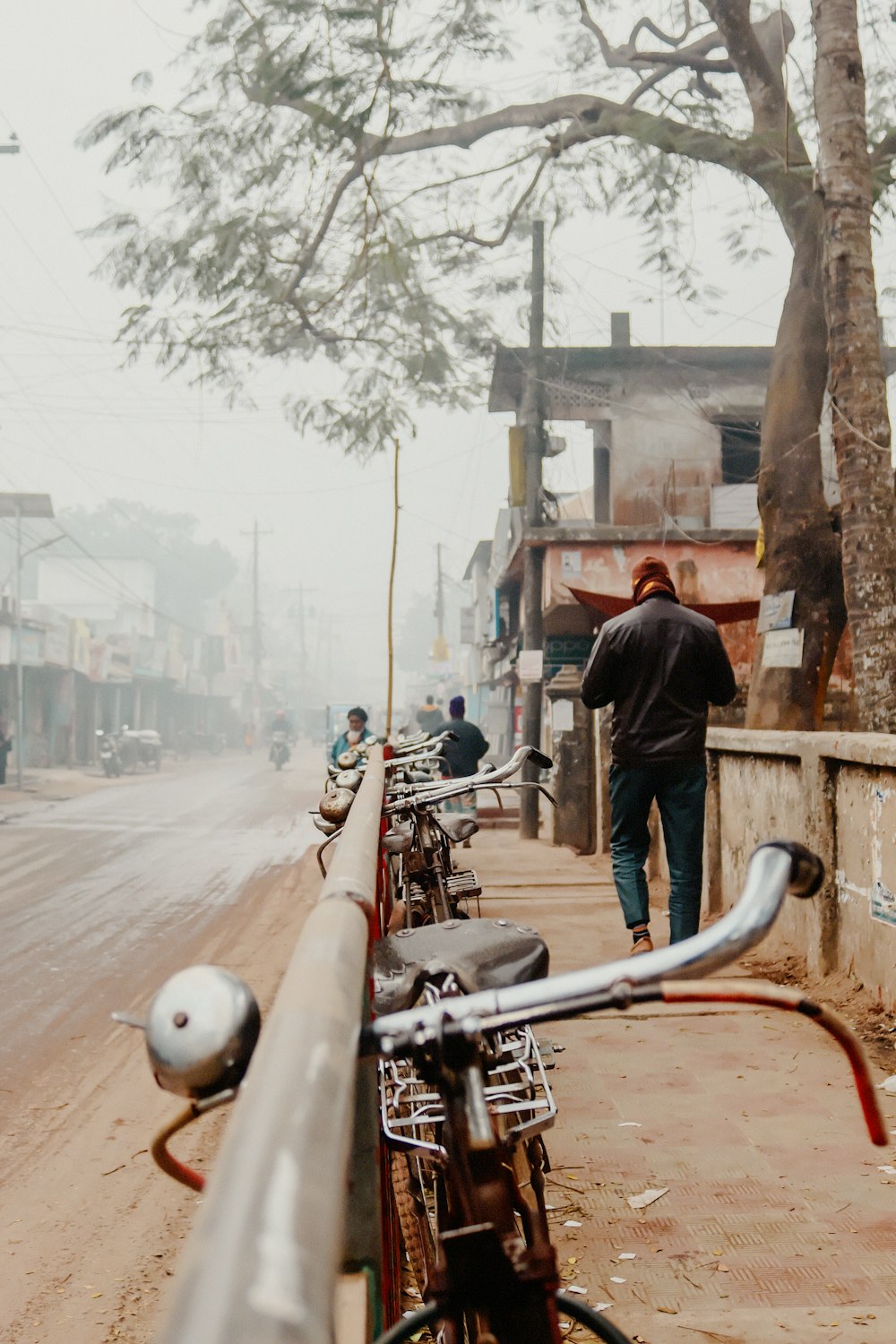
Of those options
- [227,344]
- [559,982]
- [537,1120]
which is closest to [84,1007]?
[537,1120]

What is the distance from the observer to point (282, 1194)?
0.80 meters

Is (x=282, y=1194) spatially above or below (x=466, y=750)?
above

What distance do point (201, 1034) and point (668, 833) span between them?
190 inches

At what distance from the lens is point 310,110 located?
1128 cm

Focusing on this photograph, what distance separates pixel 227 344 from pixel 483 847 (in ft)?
21.0

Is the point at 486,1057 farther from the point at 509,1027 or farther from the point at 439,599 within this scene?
the point at 439,599

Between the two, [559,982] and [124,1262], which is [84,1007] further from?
[559,982]

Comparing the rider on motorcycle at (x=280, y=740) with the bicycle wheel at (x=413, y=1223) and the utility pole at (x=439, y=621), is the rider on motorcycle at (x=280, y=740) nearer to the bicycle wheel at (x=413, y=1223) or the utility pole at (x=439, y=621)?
the utility pole at (x=439, y=621)

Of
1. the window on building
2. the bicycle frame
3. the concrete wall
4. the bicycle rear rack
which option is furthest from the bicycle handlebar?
the window on building

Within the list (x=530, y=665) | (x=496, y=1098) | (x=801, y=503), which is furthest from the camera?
(x=530, y=665)

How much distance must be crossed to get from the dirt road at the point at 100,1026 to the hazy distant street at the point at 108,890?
2 centimetres

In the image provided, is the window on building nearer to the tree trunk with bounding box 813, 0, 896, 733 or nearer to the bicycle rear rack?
the tree trunk with bounding box 813, 0, 896, 733

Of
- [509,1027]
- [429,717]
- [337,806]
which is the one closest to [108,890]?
[337,806]

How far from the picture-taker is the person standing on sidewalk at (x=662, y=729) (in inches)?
226
